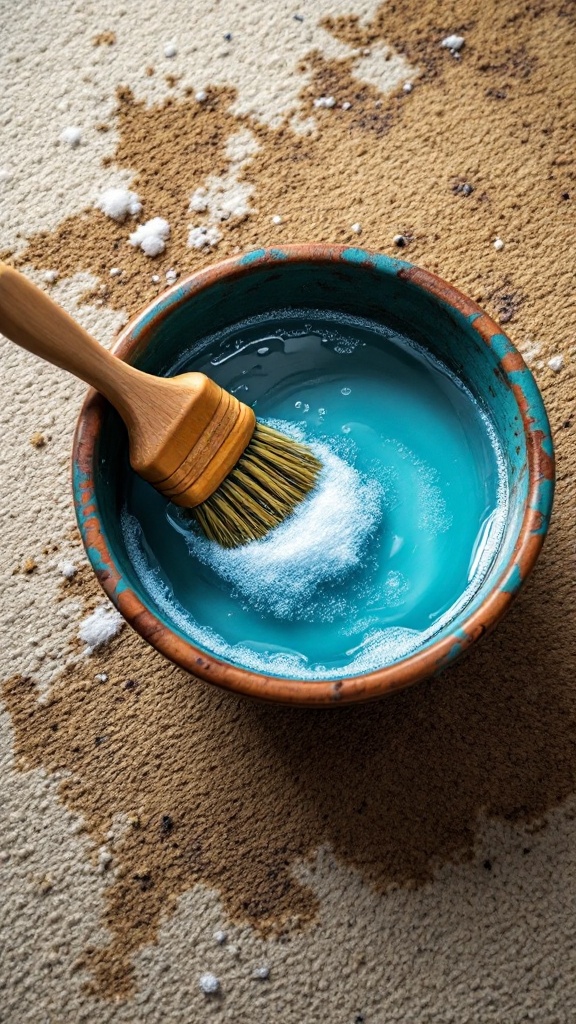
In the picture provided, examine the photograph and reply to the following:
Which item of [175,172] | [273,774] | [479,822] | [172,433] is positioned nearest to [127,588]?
[172,433]

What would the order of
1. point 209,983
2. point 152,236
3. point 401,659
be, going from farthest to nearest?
1. point 152,236
2. point 209,983
3. point 401,659

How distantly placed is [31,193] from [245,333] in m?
0.37

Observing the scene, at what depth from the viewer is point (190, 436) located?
82 cm

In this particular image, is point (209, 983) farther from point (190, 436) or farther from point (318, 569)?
point (190, 436)

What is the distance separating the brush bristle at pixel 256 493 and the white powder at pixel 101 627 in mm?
185

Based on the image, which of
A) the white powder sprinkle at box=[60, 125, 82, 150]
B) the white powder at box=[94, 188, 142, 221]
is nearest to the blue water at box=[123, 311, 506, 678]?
the white powder at box=[94, 188, 142, 221]

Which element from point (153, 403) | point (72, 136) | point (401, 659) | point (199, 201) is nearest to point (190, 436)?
point (153, 403)

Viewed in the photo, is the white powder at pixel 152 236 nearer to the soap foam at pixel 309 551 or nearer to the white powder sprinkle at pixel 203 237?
the white powder sprinkle at pixel 203 237

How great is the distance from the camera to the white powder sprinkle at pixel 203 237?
107 centimetres

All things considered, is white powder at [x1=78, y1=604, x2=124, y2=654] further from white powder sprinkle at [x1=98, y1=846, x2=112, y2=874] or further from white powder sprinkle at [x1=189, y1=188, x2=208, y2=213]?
white powder sprinkle at [x1=189, y1=188, x2=208, y2=213]

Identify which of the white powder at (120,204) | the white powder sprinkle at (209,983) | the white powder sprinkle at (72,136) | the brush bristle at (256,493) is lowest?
the white powder sprinkle at (209,983)

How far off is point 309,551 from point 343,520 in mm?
45

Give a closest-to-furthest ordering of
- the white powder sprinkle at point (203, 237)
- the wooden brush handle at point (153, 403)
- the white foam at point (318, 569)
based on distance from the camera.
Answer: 1. the wooden brush handle at point (153, 403)
2. the white foam at point (318, 569)
3. the white powder sprinkle at point (203, 237)

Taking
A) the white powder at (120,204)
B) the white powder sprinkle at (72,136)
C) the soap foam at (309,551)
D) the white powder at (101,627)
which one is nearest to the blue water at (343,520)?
the soap foam at (309,551)
